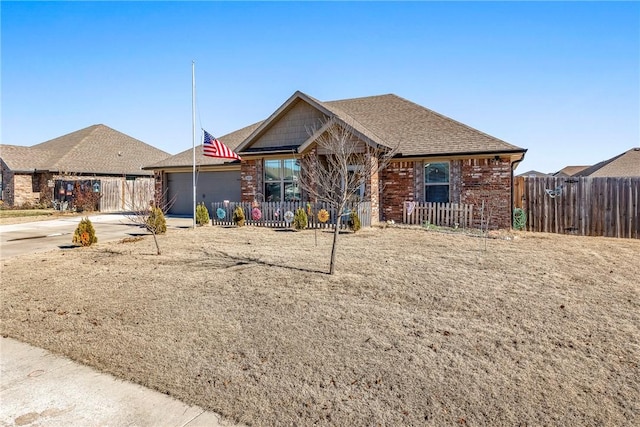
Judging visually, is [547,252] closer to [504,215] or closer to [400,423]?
[504,215]

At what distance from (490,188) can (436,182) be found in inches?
80.5

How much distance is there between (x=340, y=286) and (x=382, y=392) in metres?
3.19

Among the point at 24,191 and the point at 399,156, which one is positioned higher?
the point at 399,156

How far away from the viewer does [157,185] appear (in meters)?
23.2

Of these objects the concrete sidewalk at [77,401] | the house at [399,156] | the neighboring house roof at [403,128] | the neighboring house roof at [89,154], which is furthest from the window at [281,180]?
the neighboring house roof at [89,154]

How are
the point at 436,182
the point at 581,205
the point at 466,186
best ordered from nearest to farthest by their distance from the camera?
the point at 581,205, the point at 466,186, the point at 436,182

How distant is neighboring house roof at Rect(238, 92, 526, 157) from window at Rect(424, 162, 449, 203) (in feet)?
2.57

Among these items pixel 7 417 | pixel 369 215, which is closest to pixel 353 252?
pixel 369 215

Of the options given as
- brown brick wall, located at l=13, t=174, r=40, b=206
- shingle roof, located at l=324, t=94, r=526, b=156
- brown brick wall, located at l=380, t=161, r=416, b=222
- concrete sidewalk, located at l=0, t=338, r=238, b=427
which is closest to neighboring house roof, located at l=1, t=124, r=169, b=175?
brown brick wall, located at l=13, t=174, r=40, b=206

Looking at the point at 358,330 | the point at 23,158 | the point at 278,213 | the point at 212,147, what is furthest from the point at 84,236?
the point at 23,158

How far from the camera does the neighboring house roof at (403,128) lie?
1498 centimetres

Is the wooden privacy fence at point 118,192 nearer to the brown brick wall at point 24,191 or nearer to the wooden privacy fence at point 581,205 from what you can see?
the brown brick wall at point 24,191

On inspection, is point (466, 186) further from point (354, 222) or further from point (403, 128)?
point (354, 222)

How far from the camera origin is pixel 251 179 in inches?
715
